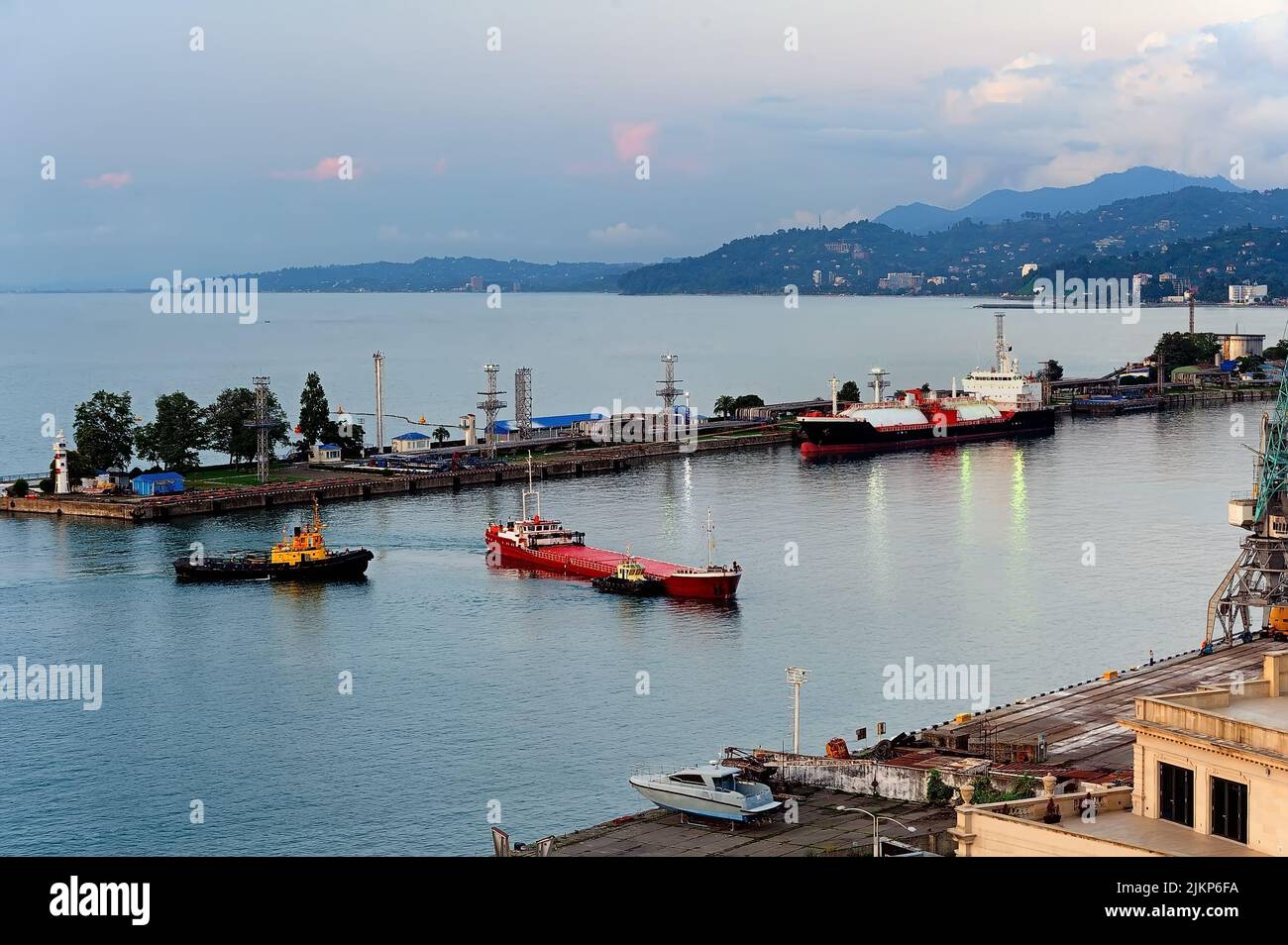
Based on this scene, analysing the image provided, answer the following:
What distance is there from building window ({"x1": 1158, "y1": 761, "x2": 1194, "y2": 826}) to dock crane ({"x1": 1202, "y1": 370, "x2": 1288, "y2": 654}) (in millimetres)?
19537

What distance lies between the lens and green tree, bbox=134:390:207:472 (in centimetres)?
7094

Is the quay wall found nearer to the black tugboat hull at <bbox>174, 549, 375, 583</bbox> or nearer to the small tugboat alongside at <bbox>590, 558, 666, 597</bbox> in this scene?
the black tugboat hull at <bbox>174, 549, 375, 583</bbox>

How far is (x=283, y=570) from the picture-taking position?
50219 mm

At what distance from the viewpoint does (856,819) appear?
21.8 meters

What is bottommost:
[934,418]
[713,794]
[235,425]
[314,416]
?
[713,794]

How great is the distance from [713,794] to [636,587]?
23932mm

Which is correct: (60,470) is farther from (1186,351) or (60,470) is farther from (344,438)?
(1186,351)

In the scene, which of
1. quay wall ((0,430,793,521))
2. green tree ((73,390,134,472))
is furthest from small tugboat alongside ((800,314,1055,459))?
green tree ((73,390,134,472))

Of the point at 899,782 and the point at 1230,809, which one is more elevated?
the point at 1230,809

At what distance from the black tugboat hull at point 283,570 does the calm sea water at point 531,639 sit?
1021 millimetres

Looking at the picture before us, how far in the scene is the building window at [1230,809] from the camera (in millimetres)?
15055

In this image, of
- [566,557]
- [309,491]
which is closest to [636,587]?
[566,557]

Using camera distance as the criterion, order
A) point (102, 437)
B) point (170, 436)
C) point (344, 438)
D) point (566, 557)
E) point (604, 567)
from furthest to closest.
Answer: point (344, 438), point (170, 436), point (102, 437), point (566, 557), point (604, 567)

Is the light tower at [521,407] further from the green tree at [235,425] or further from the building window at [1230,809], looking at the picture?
the building window at [1230,809]
